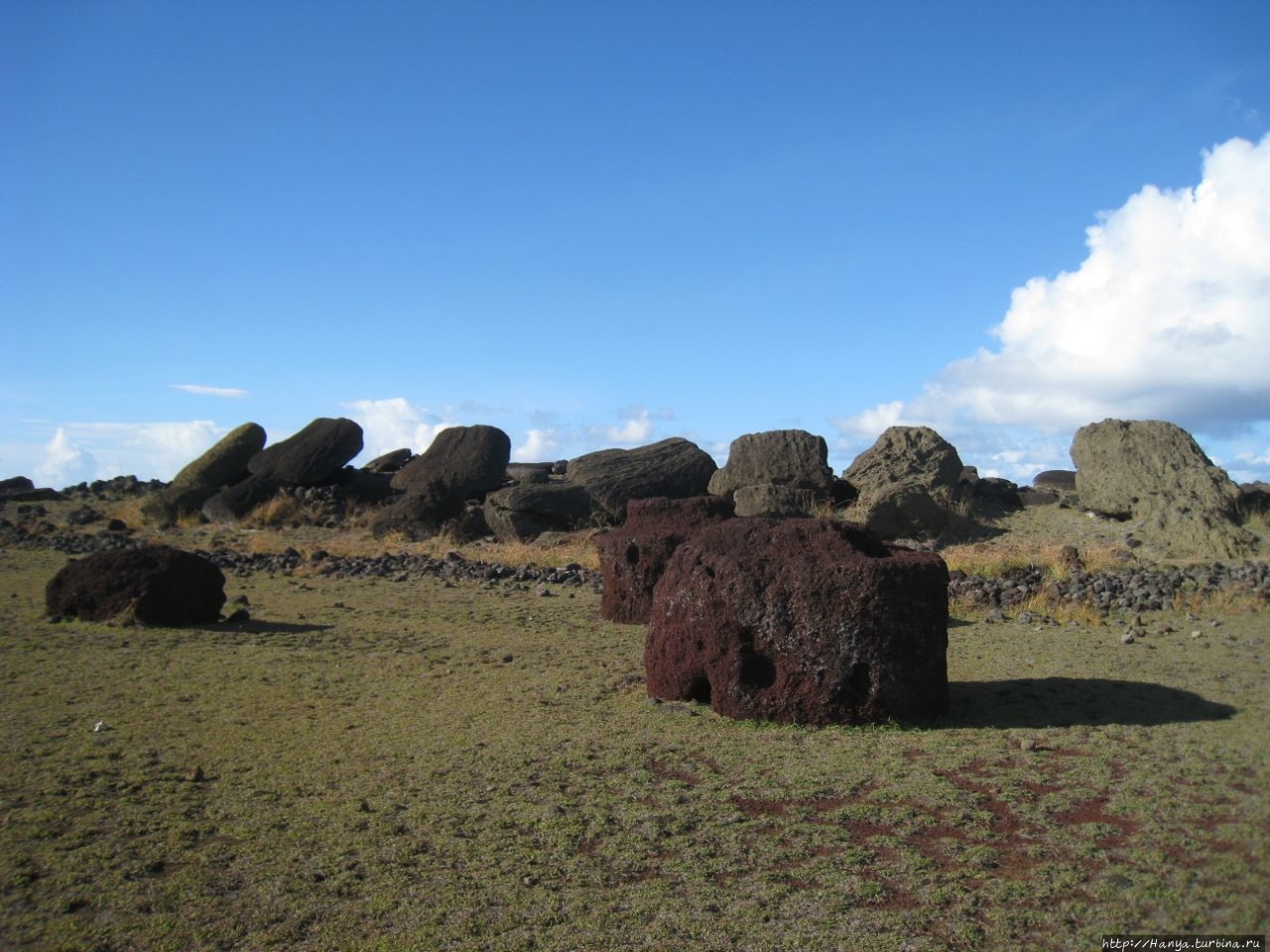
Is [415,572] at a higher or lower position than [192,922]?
higher

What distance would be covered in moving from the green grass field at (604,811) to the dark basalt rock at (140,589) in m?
1.85

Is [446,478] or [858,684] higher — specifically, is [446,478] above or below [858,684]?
above

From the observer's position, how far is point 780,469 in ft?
65.8

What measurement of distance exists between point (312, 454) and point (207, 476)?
2.73m

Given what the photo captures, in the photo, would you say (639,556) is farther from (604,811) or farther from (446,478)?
(446,478)

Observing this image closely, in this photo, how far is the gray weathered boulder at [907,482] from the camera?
18516 mm

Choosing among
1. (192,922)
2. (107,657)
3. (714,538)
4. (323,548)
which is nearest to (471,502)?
(323,548)

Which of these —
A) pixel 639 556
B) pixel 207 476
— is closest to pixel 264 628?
pixel 639 556

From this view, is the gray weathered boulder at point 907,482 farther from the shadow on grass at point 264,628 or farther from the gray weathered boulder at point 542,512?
the shadow on grass at point 264,628

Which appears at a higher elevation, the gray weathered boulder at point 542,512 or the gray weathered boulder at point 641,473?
the gray weathered boulder at point 641,473

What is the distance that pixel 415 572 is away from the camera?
16.0 meters

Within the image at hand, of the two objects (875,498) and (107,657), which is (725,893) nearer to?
(107,657)

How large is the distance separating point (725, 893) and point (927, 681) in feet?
9.75

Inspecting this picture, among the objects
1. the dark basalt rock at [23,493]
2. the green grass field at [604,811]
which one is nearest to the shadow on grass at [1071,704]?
the green grass field at [604,811]
